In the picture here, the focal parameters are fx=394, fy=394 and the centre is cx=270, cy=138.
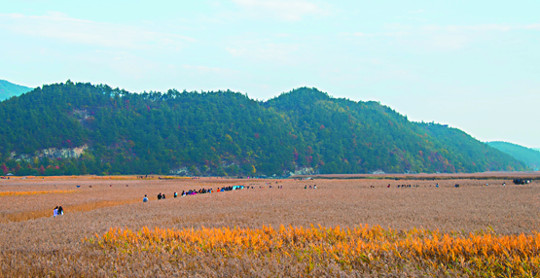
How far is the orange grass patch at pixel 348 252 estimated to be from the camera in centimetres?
1001

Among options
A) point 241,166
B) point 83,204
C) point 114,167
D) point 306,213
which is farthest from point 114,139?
point 306,213

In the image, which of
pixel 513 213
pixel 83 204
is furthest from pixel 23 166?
pixel 513 213

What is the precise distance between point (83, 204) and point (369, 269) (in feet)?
117

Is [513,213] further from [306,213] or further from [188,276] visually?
[188,276]

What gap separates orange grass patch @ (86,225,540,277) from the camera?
1001cm

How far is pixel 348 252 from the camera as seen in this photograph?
11.7 m

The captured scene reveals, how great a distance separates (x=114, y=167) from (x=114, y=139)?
24.4 metres

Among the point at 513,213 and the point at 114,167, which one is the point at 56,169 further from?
the point at 513,213

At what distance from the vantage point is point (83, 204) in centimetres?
3906

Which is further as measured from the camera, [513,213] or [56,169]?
[56,169]

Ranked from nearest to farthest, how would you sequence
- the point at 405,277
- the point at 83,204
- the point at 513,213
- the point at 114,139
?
the point at 405,277 → the point at 513,213 → the point at 83,204 → the point at 114,139

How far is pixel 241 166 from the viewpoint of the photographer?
19312 cm

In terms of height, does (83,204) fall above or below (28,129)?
below

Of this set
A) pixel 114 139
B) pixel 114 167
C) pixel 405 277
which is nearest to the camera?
pixel 405 277
